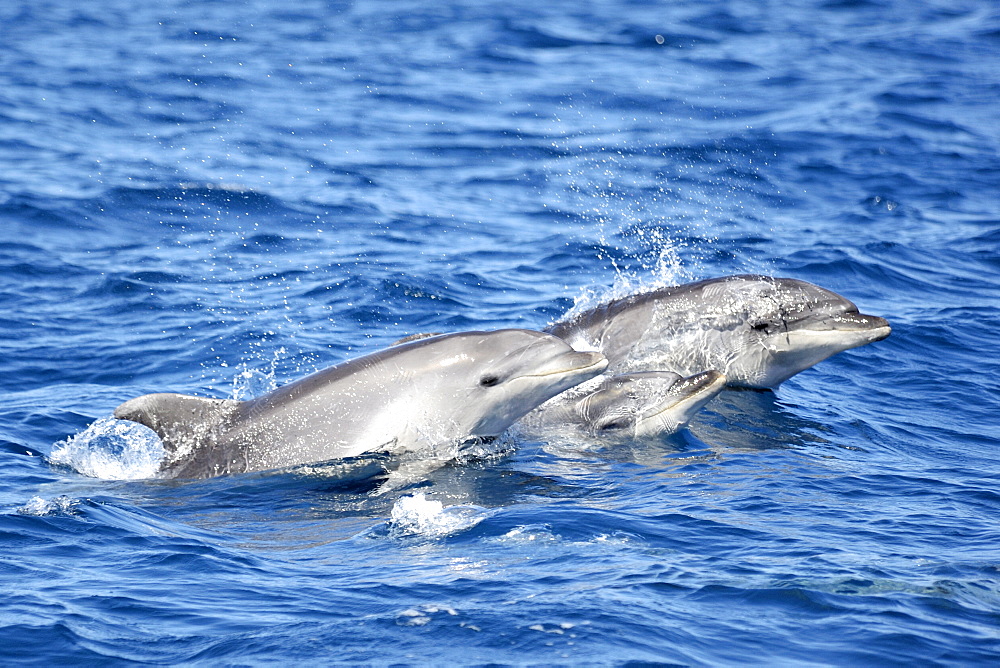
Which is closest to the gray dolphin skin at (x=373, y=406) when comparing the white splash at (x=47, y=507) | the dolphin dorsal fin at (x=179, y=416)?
the dolphin dorsal fin at (x=179, y=416)

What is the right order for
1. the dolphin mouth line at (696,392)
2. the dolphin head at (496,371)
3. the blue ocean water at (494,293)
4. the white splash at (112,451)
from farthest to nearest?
1. the dolphin mouth line at (696,392)
2. the white splash at (112,451)
3. the dolphin head at (496,371)
4. the blue ocean water at (494,293)

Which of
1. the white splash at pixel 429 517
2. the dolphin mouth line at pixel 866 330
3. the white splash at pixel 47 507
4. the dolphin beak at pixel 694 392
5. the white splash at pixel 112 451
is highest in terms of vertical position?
the dolphin mouth line at pixel 866 330

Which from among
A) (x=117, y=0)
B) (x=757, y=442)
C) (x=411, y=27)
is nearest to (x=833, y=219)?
(x=757, y=442)

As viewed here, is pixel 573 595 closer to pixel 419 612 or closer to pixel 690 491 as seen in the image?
pixel 419 612

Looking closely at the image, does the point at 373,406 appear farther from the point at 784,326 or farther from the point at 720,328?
the point at 784,326

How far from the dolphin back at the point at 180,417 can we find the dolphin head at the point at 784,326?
484cm

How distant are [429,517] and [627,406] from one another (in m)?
2.74

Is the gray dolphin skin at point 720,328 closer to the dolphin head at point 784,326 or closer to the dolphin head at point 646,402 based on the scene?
the dolphin head at point 784,326

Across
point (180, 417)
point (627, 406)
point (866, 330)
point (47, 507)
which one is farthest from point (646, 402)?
point (47, 507)

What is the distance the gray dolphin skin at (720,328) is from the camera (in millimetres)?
11164

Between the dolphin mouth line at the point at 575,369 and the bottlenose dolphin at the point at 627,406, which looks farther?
the bottlenose dolphin at the point at 627,406

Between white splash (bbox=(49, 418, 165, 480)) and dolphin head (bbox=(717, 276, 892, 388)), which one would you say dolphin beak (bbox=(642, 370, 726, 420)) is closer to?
dolphin head (bbox=(717, 276, 892, 388))

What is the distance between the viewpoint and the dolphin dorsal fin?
905 cm

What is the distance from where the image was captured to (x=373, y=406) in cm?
926
